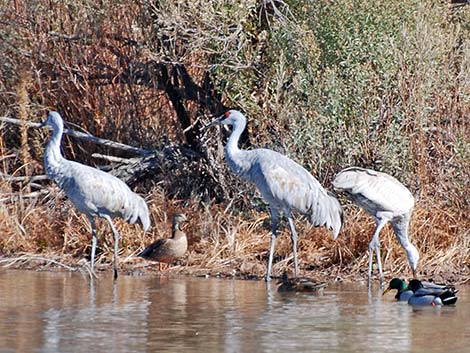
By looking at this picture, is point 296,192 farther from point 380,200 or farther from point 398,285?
point 398,285

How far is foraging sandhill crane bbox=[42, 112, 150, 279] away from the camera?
524 inches

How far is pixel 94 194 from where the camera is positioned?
13.3 m

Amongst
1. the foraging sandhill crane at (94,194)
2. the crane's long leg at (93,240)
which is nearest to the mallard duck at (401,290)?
the foraging sandhill crane at (94,194)

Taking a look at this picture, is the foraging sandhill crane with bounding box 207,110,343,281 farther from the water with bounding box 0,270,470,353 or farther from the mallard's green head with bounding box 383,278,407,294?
the mallard's green head with bounding box 383,278,407,294

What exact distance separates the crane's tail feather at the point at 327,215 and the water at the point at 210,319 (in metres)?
0.74

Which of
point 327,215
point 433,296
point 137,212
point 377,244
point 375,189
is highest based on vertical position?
point 375,189

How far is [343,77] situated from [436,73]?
1.21 metres

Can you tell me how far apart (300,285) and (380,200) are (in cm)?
156

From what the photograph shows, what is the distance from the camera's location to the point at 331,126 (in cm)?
1435

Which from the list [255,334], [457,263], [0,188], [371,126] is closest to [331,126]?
[371,126]

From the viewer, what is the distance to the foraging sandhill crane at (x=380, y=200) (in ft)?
41.4

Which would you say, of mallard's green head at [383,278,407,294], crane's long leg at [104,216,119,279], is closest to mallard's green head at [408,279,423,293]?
mallard's green head at [383,278,407,294]

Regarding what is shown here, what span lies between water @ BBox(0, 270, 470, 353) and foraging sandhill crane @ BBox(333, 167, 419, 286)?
0.70m

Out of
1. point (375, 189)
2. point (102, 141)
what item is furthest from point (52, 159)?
point (375, 189)
